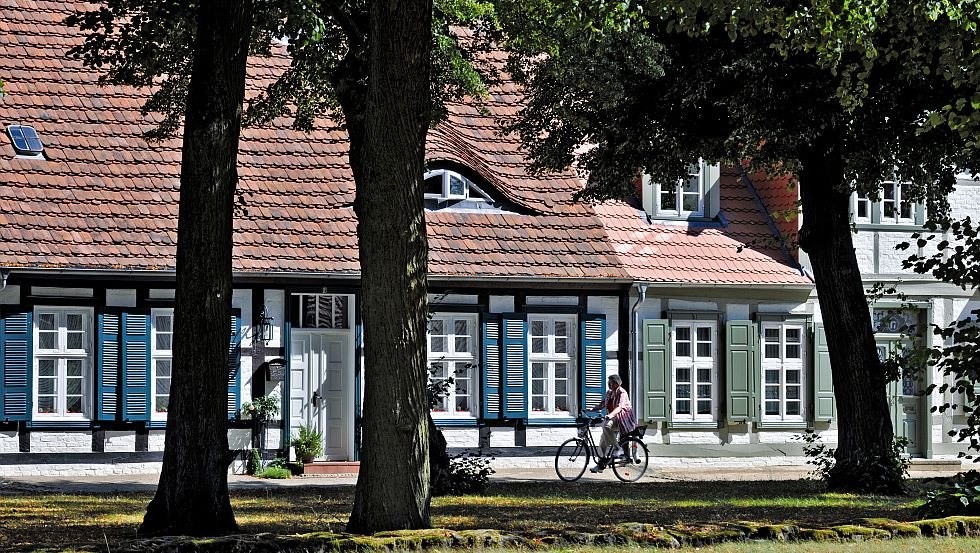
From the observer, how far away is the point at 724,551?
965 centimetres

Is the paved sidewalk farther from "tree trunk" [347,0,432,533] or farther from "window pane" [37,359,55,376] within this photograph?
"tree trunk" [347,0,432,533]

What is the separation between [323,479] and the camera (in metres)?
20.5

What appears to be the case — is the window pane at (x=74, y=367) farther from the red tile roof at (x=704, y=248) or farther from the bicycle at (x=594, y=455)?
the red tile roof at (x=704, y=248)

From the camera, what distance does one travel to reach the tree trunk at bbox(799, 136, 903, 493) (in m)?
17.1

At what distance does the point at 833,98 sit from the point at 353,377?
943cm

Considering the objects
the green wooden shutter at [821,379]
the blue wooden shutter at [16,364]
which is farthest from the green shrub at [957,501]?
the green wooden shutter at [821,379]

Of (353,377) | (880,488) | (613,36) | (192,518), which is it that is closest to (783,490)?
(880,488)

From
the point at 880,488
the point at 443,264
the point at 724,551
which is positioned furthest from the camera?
the point at 443,264

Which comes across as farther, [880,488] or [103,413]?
[103,413]

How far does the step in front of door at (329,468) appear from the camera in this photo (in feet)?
69.8

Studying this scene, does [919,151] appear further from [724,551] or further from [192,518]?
[192,518]

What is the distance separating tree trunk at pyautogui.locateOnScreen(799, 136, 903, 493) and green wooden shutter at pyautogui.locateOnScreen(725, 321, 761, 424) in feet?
22.4

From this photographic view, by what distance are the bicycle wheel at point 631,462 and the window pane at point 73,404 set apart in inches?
309

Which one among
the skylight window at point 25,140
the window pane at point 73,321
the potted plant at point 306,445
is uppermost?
the skylight window at point 25,140
